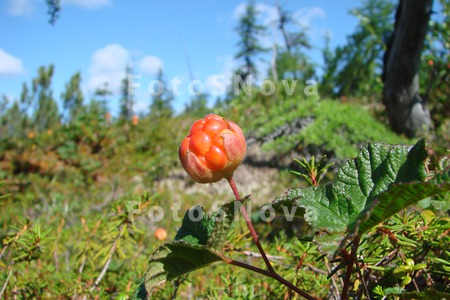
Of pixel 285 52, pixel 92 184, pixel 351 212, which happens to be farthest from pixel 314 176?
pixel 285 52

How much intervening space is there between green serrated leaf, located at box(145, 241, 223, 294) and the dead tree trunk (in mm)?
5082

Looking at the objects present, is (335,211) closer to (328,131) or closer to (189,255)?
(189,255)

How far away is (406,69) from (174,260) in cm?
536

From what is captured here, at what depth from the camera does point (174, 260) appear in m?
0.52

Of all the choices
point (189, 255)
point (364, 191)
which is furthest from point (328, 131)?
point (189, 255)

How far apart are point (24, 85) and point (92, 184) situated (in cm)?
1088

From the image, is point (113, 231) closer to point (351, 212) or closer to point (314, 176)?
point (314, 176)

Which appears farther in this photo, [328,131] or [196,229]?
[328,131]

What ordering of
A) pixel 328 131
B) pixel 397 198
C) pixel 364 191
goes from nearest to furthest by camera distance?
1. pixel 397 198
2. pixel 364 191
3. pixel 328 131

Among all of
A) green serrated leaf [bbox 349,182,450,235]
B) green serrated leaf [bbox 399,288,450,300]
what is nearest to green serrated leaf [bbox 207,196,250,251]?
green serrated leaf [bbox 349,182,450,235]

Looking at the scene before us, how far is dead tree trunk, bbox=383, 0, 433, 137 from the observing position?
478cm

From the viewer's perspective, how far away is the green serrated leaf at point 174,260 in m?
0.50

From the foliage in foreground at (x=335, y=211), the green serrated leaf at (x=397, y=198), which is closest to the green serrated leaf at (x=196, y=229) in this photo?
the foliage in foreground at (x=335, y=211)

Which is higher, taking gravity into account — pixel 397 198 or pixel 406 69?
pixel 406 69
